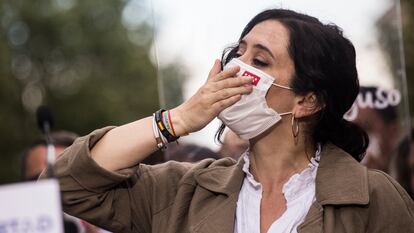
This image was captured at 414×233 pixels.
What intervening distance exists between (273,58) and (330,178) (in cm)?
54

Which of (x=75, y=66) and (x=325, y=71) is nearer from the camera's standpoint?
(x=325, y=71)

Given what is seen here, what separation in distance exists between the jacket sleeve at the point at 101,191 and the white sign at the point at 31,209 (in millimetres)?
1091

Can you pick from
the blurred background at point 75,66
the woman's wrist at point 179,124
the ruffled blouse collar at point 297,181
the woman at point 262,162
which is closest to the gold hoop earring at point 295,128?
the woman at point 262,162

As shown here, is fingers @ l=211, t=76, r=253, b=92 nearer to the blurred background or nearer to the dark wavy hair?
the dark wavy hair

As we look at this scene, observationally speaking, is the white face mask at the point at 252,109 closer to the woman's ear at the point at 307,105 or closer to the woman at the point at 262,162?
the woman at the point at 262,162

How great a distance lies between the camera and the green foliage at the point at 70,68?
2584 cm

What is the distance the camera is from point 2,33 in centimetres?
2784

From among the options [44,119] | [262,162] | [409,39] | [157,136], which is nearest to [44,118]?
[44,119]

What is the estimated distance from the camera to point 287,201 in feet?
10.8

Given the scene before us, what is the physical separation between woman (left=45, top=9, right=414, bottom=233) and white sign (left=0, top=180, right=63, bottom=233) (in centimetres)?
109

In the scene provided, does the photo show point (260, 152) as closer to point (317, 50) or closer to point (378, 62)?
point (317, 50)

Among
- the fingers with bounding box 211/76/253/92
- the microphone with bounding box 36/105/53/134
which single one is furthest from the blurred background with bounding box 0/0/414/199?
the microphone with bounding box 36/105/53/134

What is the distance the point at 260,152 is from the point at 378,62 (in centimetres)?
123

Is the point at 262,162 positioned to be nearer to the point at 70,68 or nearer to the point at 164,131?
the point at 164,131
